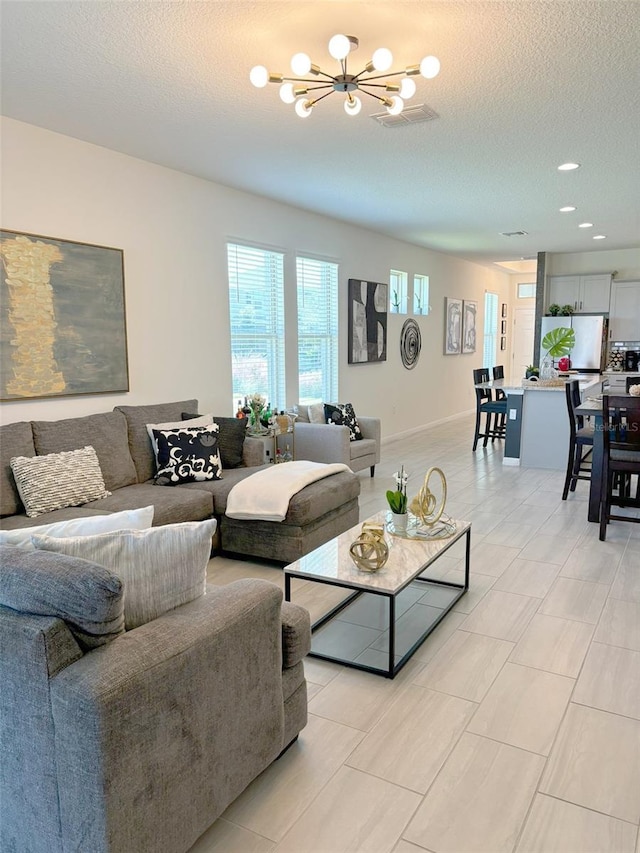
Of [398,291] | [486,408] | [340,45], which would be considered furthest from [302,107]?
[398,291]

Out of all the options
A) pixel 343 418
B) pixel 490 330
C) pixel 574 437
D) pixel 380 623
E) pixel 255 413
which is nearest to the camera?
pixel 380 623

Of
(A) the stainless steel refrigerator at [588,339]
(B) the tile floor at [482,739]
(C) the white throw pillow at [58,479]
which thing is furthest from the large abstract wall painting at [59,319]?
(A) the stainless steel refrigerator at [588,339]

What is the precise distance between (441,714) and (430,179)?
13.5 feet

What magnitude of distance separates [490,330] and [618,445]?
811 centimetres

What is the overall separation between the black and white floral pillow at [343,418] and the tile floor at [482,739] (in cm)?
248

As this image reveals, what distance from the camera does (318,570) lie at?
2.63 m

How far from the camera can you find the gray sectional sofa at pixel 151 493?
3.33 metres

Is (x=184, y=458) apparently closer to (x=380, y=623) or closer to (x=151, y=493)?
(x=151, y=493)

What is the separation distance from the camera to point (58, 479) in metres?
3.33

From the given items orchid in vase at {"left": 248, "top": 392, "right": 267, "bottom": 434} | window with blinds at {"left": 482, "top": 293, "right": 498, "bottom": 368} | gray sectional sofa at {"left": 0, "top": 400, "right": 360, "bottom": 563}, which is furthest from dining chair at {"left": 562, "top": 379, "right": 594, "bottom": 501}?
window with blinds at {"left": 482, "top": 293, "right": 498, "bottom": 368}

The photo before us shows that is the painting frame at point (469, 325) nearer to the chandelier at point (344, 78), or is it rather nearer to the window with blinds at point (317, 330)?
the window with blinds at point (317, 330)

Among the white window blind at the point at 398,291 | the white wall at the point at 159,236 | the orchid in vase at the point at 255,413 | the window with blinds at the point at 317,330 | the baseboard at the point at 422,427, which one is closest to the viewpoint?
the white wall at the point at 159,236

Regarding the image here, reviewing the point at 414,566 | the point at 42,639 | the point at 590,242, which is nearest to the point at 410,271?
the point at 590,242

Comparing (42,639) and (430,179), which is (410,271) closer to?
(430,179)
